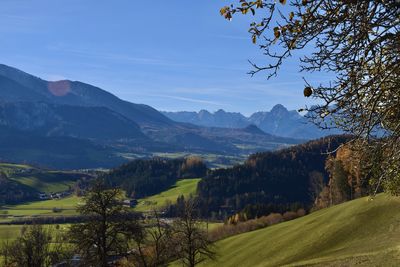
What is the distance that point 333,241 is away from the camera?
63844mm

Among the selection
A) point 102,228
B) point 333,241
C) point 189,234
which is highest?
point 102,228

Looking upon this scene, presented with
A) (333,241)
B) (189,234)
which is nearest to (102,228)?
(189,234)

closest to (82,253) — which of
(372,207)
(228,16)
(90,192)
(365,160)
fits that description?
(90,192)

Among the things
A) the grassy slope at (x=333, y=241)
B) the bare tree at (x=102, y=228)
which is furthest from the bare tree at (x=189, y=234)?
the bare tree at (x=102, y=228)

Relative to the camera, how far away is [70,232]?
1693 inches

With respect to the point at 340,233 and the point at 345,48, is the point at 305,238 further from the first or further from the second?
the point at 345,48

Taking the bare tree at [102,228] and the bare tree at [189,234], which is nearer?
the bare tree at [102,228]

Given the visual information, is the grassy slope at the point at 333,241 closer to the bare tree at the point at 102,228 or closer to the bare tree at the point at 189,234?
the bare tree at the point at 189,234

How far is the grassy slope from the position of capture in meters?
48.2

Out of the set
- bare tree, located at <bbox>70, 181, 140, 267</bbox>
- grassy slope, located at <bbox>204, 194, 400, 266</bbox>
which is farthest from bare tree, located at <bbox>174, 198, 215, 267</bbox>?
bare tree, located at <bbox>70, 181, 140, 267</bbox>

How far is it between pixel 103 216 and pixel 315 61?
3677 cm

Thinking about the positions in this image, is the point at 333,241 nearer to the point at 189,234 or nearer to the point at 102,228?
the point at 189,234

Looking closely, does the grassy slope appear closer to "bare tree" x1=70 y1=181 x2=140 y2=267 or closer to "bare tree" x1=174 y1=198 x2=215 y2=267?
"bare tree" x1=174 y1=198 x2=215 y2=267

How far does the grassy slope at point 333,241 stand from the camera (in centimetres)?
4823
